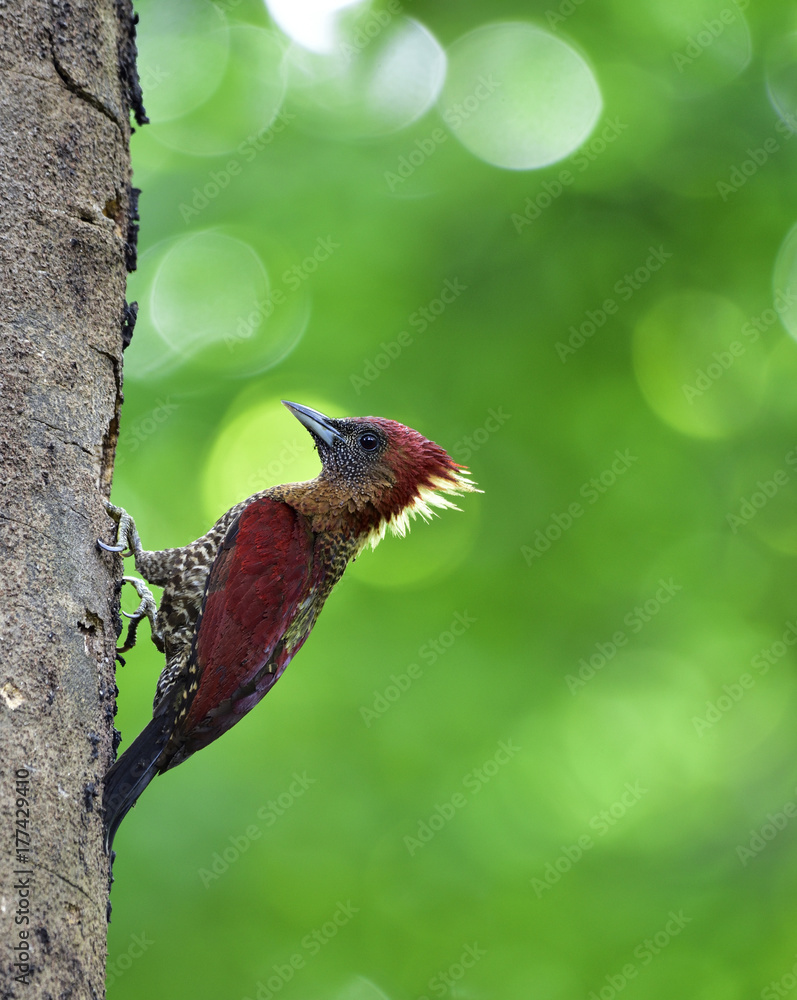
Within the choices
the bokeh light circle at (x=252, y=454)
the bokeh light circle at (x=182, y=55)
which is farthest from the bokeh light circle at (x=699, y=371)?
the bokeh light circle at (x=182, y=55)

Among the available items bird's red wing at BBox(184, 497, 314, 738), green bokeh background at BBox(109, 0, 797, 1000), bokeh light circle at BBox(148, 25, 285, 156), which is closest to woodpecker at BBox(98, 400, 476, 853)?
bird's red wing at BBox(184, 497, 314, 738)

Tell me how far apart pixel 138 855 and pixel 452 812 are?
1.71 metres

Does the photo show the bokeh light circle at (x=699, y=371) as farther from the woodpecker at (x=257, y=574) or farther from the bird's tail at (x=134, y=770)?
the bird's tail at (x=134, y=770)

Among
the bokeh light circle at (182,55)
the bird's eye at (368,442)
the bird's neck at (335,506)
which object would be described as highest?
the bokeh light circle at (182,55)

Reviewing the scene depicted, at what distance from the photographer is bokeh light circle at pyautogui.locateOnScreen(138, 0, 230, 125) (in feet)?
19.8

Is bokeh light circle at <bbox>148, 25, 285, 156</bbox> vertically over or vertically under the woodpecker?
over

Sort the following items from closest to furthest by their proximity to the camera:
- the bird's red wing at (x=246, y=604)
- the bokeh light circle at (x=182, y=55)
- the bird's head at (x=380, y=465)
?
the bird's red wing at (x=246, y=604) < the bird's head at (x=380, y=465) < the bokeh light circle at (x=182, y=55)

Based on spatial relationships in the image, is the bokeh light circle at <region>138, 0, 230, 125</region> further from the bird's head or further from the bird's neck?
the bird's neck

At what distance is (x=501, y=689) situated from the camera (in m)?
5.70

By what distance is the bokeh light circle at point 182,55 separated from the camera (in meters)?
6.05

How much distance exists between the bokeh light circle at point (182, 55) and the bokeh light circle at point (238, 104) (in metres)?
0.06

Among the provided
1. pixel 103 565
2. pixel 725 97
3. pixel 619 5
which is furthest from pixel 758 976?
pixel 619 5

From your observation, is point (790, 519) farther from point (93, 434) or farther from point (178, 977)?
point (93, 434)

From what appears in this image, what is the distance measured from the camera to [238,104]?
6.08m
